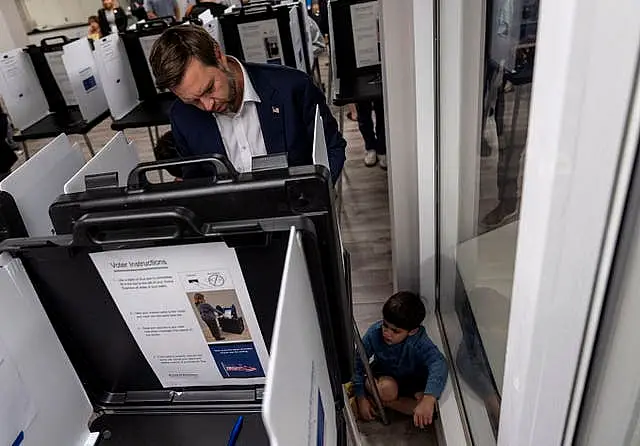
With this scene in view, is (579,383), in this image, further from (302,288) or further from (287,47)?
(287,47)

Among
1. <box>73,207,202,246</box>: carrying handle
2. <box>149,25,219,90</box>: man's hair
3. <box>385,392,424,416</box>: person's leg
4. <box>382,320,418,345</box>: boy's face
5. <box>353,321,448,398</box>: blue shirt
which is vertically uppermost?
<box>149,25,219,90</box>: man's hair

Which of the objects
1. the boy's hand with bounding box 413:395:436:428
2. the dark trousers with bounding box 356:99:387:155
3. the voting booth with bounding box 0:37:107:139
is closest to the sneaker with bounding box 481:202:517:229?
the boy's hand with bounding box 413:395:436:428

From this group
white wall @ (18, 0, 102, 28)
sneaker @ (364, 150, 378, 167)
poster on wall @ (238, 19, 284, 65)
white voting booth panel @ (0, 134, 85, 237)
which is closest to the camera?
white voting booth panel @ (0, 134, 85, 237)

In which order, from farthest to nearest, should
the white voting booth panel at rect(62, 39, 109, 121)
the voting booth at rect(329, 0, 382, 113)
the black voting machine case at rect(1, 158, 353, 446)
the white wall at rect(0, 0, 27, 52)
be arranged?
the white wall at rect(0, 0, 27, 52)
the white voting booth panel at rect(62, 39, 109, 121)
the voting booth at rect(329, 0, 382, 113)
the black voting machine case at rect(1, 158, 353, 446)

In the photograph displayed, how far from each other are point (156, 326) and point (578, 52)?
607mm

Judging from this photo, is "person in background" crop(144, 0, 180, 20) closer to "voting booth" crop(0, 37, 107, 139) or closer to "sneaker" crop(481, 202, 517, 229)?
"voting booth" crop(0, 37, 107, 139)

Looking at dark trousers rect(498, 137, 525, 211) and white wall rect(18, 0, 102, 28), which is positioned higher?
white wall rect(18, 0, 102, 28)

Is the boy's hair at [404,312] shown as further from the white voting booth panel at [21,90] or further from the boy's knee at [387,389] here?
the white voting booth panel at [21,90]

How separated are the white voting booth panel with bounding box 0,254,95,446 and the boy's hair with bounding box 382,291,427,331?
87 centimetres

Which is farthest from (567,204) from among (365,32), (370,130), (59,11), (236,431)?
(59,11)

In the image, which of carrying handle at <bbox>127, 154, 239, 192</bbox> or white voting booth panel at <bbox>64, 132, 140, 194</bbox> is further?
white voting booth panel at <bbox>64, 132, 140, 194</bbox>

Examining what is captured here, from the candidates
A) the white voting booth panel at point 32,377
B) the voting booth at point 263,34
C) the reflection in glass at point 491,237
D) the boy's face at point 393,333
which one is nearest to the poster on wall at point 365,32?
the voting booth at point 263,34

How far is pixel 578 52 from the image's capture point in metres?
0.39

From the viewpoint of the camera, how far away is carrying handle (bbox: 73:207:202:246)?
0.58 m
